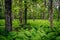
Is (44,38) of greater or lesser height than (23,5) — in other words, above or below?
below

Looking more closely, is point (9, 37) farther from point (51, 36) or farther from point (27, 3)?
point (27, 3)

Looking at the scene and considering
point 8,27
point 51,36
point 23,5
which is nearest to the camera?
point 51,36

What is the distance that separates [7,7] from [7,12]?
13.0 inches

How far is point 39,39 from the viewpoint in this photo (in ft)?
29.2

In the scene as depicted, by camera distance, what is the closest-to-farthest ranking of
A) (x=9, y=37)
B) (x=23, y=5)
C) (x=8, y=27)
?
(x=9, y=37)
(x=8, y=27)
(x=23, y=5)

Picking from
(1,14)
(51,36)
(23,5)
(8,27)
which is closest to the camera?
(51,36)

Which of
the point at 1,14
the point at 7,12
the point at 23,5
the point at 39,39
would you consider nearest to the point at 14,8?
the point at 23,5

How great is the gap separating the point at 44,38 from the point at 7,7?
3.91m

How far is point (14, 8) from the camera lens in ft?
75.6

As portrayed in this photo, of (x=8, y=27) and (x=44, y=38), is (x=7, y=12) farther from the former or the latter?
(x=44, y=38)

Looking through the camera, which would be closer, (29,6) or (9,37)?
(9,37)

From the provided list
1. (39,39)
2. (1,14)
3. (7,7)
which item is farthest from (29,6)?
(1,14)

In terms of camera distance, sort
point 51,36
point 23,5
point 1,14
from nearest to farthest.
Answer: point 51,36, point 23,5, point 1,14

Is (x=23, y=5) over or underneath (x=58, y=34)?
over
